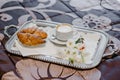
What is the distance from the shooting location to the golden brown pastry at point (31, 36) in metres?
0.88

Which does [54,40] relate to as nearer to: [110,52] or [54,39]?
[54,39]

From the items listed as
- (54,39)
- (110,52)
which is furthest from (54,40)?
(110,52)

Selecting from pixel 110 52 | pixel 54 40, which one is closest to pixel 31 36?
pixel 54 40

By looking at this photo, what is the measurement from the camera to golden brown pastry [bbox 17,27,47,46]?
0.88 m

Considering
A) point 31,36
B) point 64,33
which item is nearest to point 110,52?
point 64,33

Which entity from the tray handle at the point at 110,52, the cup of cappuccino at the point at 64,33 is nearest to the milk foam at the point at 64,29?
the cup of cappuccino at the point at 64,33

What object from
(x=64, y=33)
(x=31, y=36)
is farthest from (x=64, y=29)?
(x=31, y=36)

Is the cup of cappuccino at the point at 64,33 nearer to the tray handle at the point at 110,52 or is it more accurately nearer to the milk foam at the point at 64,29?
the milk foam at the point at 64,29

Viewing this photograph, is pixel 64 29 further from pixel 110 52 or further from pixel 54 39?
pixel 110 52

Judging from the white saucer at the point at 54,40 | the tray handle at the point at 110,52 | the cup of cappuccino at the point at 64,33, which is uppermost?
the cup of cappuccino at the point at 64,33

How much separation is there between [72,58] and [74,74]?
64 mm

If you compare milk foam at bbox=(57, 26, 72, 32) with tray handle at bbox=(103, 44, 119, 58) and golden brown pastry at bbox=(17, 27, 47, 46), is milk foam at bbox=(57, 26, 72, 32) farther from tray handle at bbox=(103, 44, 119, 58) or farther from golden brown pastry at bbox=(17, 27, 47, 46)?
tray handle at bbox=(103, 44, 119, 58)

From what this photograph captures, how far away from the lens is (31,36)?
0.89 metres

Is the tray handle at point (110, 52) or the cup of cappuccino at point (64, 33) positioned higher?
the cup of cappuccino at point (64, 33)
